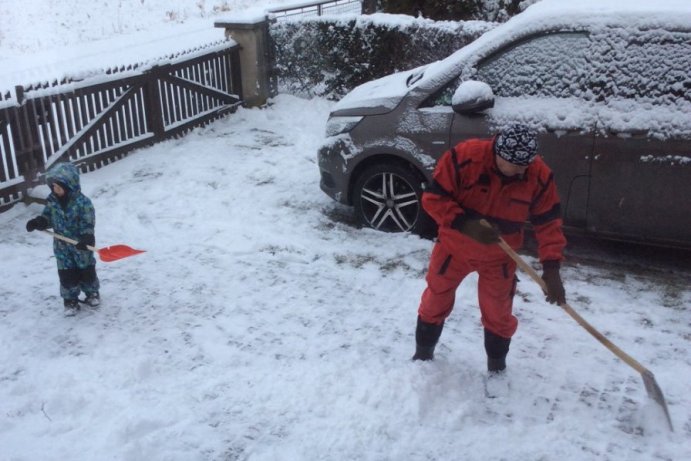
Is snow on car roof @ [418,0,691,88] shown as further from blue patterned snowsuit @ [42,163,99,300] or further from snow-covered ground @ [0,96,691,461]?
blue patterned snowsuit @ [42,163,99,300]

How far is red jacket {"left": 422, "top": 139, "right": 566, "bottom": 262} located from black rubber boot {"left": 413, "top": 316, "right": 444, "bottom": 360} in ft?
1.92

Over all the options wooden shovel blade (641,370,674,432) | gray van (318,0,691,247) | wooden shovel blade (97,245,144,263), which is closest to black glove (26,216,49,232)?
wooden shovel blade (97,245,144,263)

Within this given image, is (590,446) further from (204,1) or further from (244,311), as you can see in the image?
(204,1)

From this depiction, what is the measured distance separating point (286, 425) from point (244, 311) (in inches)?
55.3

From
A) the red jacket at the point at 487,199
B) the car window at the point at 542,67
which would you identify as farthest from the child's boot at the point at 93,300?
the car window at the point at 542,67

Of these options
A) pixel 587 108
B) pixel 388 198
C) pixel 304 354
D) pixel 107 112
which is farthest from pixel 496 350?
pixel 107 112

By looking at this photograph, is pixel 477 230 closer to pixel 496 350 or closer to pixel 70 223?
pixel 496 350

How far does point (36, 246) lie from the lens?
20.1 feet

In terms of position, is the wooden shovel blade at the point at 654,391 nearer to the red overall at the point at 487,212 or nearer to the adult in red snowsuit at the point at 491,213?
the adult in red snowsuit at the point at 491,213

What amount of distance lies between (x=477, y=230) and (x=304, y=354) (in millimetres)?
1579

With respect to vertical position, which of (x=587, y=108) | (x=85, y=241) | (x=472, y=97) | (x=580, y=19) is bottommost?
(x=85, y=241)

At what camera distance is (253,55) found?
1055cm

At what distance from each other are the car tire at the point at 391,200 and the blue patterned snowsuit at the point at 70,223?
2429 mm

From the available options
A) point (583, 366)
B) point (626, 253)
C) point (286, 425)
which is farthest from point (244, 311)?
point (626, 253)
